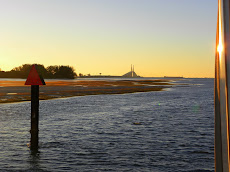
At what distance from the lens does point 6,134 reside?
38.3 feet

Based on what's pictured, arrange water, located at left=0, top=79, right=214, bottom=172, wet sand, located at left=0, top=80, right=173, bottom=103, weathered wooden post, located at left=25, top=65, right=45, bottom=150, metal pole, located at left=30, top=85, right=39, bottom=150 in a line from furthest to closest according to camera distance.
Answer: wet sand, located at left=0, top=80, right=173, bottom=103 < metal pole, located at left=30, top=85, right=39, bottom=150 < weathered wooden post, located at left=25, top=65, right=45, bottom=150 < water, located at left=0, top=79, right=214, bottom=172

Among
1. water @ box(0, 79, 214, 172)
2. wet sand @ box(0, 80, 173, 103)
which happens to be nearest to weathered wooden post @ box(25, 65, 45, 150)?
water @ box(0, 79, 214, 172)

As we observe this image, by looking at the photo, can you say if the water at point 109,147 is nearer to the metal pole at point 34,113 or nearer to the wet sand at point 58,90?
the metal pole at point 34,113

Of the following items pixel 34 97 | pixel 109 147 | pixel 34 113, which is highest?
pixel 34 97

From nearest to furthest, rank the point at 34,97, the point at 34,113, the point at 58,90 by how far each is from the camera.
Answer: the point at 34,97 < the point at 34,113 < the point at 58,90

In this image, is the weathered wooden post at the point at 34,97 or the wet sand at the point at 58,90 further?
the wet sand at the point at 58,90

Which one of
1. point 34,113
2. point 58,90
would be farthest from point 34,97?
point 58,90

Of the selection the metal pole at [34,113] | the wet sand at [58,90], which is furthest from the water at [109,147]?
the wet sand at [58,90]

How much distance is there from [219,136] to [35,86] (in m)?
8.19

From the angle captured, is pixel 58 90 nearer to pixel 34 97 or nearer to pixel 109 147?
pixel 34 97

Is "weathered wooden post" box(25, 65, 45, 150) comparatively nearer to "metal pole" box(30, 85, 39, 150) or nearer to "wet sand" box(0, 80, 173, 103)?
"metal pole" box(30, 85, 39, 150)

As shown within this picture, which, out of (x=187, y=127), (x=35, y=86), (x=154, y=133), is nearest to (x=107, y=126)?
(x=154, y=133)

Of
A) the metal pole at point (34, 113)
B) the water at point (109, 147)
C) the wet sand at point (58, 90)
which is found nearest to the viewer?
the water at point (109, 147)

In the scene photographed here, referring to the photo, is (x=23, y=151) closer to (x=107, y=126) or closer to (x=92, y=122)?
(x=107, y=126)
